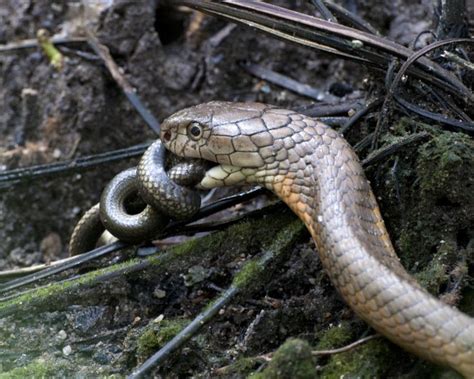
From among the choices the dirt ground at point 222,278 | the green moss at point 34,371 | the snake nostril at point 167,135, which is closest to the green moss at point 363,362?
the dirt ground at point 222,278

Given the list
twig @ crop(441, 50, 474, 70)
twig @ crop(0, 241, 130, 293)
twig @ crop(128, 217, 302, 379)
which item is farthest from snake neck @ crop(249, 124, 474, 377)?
twig @ crop(0, 241, 130, 293)

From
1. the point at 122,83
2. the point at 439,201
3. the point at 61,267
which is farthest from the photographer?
the point at 122,83

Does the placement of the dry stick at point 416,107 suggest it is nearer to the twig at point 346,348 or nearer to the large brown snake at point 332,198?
the large brown snake at point 332,198

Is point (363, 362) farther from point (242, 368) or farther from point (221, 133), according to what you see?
point (221, 133)

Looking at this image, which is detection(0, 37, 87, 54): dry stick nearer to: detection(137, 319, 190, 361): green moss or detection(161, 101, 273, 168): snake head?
detection(161, 101, 273, 168): snake head

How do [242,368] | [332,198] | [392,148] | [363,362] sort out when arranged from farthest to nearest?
[392,148] → [332,198] → [242,368] → [363,362]

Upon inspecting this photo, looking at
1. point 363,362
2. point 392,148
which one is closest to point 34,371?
point 363,362
